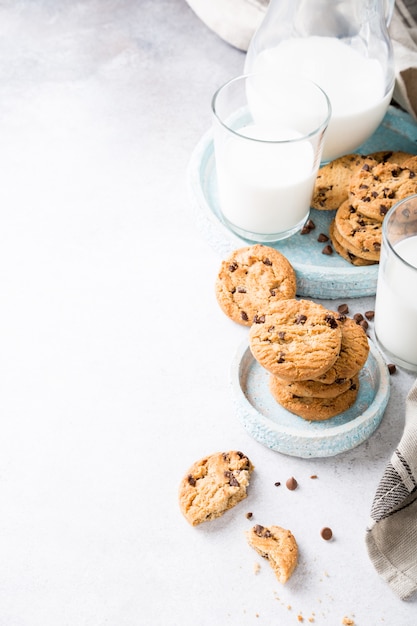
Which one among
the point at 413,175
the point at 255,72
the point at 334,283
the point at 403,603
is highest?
the point at 255,72

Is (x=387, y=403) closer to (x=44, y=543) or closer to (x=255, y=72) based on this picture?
(x=44, y=543)

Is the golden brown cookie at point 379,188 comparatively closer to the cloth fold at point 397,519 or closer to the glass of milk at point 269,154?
the glass of milk at point 269,154

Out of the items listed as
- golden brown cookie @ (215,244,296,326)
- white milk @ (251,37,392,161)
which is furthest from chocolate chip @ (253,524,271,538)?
white milk @ (251,37,392,161)

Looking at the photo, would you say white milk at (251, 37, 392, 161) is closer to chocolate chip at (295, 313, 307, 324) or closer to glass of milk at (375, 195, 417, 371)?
glass of milk at (375, 195, 417, 371)

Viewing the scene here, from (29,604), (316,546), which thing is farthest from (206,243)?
(29,604)

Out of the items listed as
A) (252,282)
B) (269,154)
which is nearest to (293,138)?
(269,154)

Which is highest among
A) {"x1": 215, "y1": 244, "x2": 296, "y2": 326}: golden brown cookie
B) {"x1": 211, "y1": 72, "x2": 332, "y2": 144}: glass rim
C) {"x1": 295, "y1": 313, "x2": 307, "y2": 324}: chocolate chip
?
{"x1": 211, "y1": 72, "x2": 332, "y2": 144}: glass rim
